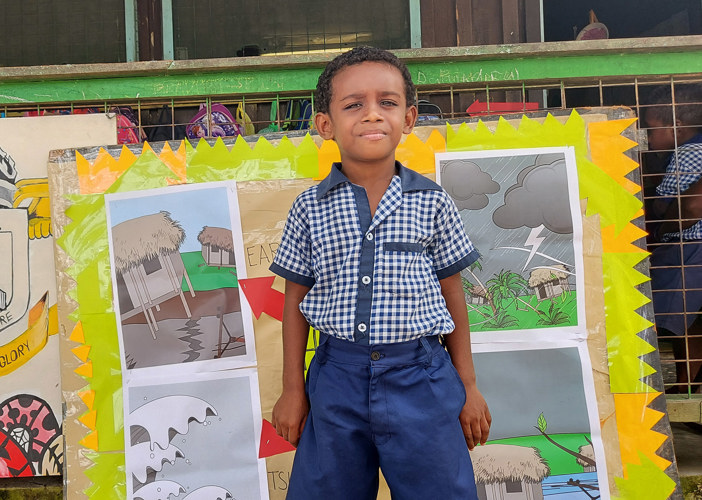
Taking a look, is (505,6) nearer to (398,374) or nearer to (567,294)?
(567,294)

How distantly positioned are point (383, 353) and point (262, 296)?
2.44 ft

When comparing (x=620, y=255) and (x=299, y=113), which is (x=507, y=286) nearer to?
(x=620, y=255)

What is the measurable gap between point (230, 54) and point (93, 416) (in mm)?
3489

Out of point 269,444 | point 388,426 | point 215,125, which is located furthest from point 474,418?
point 215,125

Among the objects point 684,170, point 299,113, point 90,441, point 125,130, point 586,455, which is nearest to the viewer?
point 586,455

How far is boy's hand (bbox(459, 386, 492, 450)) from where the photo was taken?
1.34m

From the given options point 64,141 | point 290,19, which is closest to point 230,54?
point 290,19

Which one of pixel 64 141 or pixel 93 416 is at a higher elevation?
pixel 64 141

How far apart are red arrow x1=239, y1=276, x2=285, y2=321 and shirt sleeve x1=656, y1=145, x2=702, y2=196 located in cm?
142

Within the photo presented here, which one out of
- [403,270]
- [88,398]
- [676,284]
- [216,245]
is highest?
[216,245]

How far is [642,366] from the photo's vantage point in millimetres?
1797

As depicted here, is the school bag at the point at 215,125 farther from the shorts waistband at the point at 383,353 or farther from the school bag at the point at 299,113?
the shorts waistband at the point at 383,353

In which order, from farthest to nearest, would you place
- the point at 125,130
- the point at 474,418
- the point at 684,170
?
the point at 125,130 → the point at 684,170 → the point at 474,418

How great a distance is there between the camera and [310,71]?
217cm
